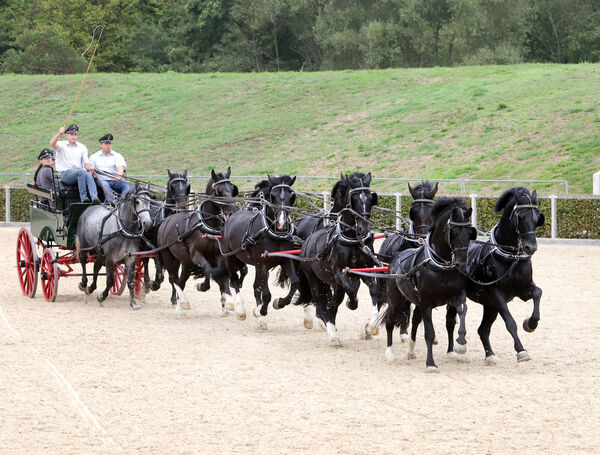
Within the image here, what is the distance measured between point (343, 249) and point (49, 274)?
19.5 feet

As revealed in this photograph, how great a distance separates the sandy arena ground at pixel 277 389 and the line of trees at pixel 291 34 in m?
41.9

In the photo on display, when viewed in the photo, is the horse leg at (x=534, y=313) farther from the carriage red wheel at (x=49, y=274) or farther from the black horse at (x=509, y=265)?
the carriage red wheel at (x=49, y=274)

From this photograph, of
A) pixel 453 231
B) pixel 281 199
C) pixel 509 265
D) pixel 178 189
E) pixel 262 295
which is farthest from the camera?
pixel 178 189

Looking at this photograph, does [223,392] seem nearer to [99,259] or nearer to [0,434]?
[0,434]

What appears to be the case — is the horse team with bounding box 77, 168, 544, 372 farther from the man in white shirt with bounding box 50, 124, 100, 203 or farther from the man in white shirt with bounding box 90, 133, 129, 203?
the man in white shirt with bounding box 90, 133, 129, 203

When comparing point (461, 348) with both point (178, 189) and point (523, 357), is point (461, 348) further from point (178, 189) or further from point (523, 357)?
point (178, 189)

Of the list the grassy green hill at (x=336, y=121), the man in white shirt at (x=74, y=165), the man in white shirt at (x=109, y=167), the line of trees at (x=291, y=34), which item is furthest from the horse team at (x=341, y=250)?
the line of trees at (x=291, y=34)

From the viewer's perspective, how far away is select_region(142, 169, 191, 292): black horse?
13656mm

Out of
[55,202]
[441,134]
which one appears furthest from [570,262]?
[441,134]

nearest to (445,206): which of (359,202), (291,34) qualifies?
(359,202)

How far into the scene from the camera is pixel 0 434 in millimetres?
6641

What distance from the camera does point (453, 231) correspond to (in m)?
8.53

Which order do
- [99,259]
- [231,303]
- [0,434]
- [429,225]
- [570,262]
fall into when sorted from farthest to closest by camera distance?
[570,262]
[99,259]
[231,303]
[429,225]
[0,434]

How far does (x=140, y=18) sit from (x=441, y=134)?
108 ft
